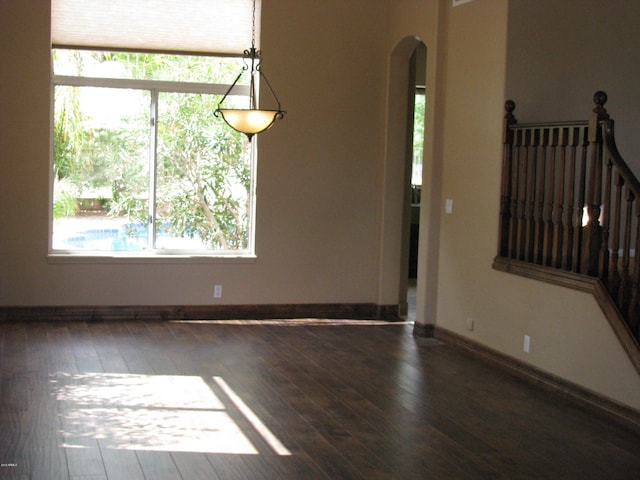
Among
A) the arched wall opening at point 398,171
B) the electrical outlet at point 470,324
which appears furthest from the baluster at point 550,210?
the arched wall opening at point 398,171

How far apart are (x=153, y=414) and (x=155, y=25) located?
3945 mm

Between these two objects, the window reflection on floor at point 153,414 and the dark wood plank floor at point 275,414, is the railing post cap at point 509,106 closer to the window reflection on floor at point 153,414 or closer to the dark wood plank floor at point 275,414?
the dark wood plank floor at point 275,414

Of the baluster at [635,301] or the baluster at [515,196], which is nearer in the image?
the baluster at [635,301]

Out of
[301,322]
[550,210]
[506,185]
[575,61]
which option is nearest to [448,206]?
[506,185]

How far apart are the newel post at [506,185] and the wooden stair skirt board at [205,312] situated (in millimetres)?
2028

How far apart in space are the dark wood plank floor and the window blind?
2.53 meters

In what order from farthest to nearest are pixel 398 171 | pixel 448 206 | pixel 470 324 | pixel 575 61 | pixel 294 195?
1. pixel 398 171
2. pixel 294 195
3. pixel 448 206
4. pixel 470 324
5. pixel 575 61

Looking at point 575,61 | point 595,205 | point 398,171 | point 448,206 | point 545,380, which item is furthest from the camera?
point 398,171

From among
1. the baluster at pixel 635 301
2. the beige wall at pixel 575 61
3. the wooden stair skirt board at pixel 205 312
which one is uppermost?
the beige wall at pixel 575 61

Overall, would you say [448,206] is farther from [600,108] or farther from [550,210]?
[600,108]

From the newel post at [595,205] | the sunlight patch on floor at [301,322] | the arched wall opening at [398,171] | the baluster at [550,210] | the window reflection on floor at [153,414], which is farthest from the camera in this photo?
the arched wall opening at [398,171]

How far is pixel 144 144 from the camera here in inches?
305

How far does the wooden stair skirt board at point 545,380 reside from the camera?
5.04 m

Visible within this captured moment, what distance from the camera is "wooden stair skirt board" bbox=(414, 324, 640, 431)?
16.5ft
